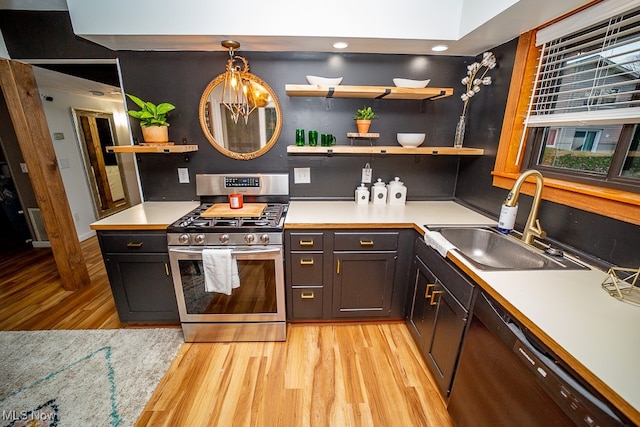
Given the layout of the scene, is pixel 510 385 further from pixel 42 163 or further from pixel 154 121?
pixel 42 163

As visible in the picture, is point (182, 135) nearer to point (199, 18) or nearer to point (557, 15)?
point (199, 18)

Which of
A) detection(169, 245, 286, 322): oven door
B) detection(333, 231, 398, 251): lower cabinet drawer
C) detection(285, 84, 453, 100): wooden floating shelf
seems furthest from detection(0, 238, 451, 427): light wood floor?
detection(285, 84, 453, 100): wooden floating shelf

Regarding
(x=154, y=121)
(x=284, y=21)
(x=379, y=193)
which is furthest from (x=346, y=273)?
(x=154, y=121)

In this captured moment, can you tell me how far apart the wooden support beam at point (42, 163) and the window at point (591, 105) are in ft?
11.8

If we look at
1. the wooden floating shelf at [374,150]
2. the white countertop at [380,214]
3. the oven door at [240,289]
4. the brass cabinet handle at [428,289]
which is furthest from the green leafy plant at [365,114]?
A: the brass cabinet handle at [428,289]

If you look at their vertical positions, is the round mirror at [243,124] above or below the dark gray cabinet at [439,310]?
above

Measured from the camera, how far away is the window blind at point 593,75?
1127mm

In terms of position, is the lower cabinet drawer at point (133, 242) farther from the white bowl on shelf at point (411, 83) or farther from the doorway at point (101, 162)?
the doorway at point (101, 162)

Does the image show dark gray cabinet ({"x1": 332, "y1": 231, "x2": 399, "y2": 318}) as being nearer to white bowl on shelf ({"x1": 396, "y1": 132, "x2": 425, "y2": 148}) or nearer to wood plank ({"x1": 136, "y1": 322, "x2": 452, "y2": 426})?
wood plank ({"x1": 136, "y1": 322, "x2": 452, "y2": 426})

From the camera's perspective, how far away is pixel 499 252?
1.58 metres

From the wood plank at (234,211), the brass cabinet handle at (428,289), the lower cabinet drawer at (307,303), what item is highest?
the wood plank at (234,211)

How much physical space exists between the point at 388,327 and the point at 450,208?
1.08 meters

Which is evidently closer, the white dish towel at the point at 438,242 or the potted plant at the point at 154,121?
the white dish towel at the point at 438,242

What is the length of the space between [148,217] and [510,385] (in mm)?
2226
